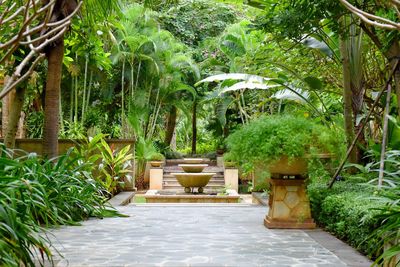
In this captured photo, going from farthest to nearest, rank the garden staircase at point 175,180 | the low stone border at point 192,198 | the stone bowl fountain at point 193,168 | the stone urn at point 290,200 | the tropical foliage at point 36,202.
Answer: the garden staircase at point 175,180
the stone bowl fountain at point 193,168
the low stone border at point 192,198
the stone urn at point 290,200
the tropical foliage at point 36,202

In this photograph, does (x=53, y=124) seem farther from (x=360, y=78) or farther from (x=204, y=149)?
(x=204, y=149)

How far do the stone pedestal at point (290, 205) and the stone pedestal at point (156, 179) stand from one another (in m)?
12.3

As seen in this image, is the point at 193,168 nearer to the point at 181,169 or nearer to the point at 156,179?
the point at 156,179

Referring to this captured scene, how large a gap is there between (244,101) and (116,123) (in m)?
5.32

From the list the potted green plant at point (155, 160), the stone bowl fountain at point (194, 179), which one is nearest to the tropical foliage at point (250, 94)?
the potted green plant at point (155, 160)

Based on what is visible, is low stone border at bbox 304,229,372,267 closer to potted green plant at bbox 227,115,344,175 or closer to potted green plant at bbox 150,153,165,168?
potted green plant at bbox 227,115,344,175

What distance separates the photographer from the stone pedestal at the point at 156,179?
62.8 ft

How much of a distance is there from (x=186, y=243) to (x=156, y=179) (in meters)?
13.3

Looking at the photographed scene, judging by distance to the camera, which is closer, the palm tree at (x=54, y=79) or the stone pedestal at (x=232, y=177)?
the palm tree at (x=54, y=79)

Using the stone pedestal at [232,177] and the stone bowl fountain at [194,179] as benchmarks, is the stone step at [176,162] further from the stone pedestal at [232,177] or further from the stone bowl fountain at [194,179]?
the stone bowl fountain at [194,179]

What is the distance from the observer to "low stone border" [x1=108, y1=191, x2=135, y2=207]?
10.6 metres

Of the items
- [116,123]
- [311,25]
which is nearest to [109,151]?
[311,25]

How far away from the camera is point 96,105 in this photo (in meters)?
20.4

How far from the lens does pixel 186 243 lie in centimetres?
595
